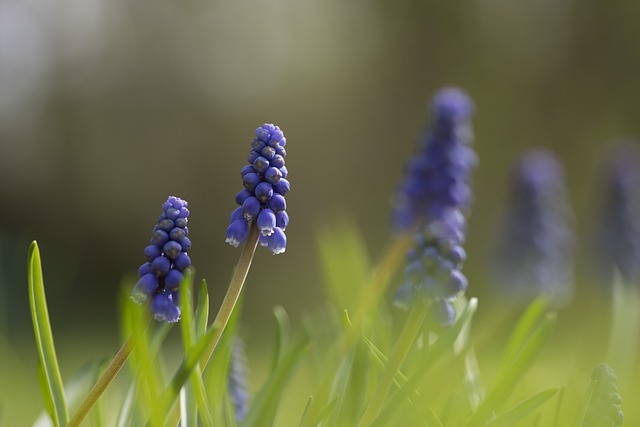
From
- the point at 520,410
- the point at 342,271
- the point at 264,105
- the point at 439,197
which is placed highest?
the point at 439,197

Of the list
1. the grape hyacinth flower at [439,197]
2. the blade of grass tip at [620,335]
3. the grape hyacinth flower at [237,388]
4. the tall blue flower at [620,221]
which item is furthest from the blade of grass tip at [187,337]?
the tall blue flower at [620,221]

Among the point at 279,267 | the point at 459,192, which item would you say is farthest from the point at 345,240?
the point at 279,267

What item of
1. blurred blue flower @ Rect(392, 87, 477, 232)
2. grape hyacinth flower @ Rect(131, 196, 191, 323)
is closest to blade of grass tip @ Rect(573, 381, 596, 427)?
blurred blue flower @ Rect(392, 87, 477, 232)

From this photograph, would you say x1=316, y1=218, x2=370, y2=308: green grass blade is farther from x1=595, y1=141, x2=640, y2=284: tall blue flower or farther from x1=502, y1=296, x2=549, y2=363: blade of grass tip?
x1=595, y1=141, x2=640, y2=284: tall blue flower

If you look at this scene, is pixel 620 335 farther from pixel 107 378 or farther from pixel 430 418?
pixel 107 378

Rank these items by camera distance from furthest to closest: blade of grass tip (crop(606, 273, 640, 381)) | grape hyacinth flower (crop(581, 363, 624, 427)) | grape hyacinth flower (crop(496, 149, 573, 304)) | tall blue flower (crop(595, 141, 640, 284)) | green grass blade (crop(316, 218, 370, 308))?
tall blue flower (crop(595, 141, 640, 284))
grape hyacinth flower (crop(496, 149, 573, 304))
green grass blade (crop(316, 218, 370, 308))
blade of grass tip (crop(606, 273, 640, 381))
grape hyacinth flower (crop(581, 363, 624, 427))

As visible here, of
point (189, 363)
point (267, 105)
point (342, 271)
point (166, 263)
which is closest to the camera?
point (189, 363)

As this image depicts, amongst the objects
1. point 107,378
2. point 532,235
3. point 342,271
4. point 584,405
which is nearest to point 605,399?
point 584,405
